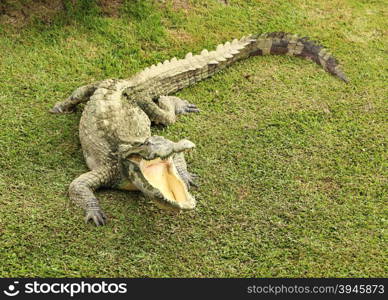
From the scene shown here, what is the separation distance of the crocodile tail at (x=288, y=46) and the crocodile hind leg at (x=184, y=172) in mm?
2152

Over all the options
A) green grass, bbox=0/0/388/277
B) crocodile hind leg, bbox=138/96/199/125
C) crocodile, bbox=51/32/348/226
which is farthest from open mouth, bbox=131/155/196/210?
crocodile hind leg, bbox=138/96/199/125

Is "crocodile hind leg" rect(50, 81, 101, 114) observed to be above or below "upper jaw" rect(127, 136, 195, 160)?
below

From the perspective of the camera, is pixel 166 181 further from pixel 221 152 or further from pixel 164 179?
pixel 221 152

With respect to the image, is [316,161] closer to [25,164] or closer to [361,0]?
[25,164]

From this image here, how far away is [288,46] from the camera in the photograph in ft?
20.5

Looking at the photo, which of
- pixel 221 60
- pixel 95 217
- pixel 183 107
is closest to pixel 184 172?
pixel 95 217

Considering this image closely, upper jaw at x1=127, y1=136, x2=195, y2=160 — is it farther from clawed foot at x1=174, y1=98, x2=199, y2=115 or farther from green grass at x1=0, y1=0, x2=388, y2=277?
clawed foot at x1=174, y1=98, x2=199, y2=115

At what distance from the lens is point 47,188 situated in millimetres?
4363

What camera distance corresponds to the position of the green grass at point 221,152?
12.9 ft

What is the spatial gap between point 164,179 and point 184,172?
52 cm

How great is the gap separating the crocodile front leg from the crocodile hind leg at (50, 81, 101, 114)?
1087 mm

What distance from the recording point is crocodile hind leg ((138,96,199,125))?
513cm

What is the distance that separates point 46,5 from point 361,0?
442 centimetres

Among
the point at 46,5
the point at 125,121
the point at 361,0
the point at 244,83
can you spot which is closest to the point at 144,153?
the point at 125,121
